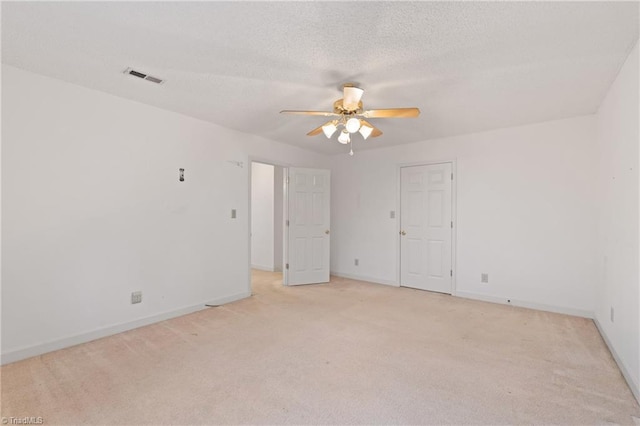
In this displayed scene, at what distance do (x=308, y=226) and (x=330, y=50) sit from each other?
11.1 ft

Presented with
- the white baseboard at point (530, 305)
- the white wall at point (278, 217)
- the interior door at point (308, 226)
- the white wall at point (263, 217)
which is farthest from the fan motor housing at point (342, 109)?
the white wall at point (263, 217)

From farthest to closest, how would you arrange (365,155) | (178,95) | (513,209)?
1. (365,155)
2. (513,209)
3. (178,95)

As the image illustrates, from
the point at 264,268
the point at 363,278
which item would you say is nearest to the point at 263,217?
the point at 264,268

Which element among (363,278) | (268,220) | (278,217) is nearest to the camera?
(363,278)

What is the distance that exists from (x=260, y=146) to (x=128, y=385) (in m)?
3.31

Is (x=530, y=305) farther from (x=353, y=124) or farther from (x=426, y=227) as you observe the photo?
(x=353, y=124)

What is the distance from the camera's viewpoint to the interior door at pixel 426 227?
15.0 feet

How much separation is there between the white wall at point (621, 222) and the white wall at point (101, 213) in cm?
398

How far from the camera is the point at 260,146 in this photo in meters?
4.55

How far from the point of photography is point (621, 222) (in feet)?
8.10

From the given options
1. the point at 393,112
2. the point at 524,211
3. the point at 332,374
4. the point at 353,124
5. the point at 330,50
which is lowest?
the point at 332,374

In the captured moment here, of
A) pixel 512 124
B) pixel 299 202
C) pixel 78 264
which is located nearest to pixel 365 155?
pixel 299 202

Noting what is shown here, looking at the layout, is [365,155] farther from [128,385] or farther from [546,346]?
[128,385]

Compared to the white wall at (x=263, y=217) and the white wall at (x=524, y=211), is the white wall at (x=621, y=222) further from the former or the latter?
the white wall at (x=263, y=217)
